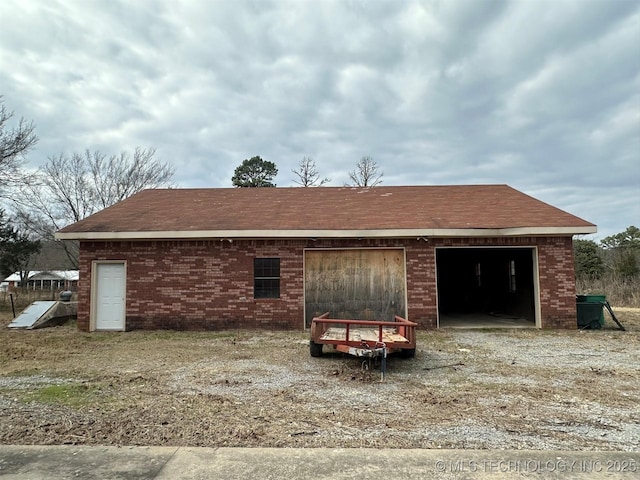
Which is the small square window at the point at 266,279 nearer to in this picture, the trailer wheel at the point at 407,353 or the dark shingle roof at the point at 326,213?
the dark shingle roof at the point at 326,213

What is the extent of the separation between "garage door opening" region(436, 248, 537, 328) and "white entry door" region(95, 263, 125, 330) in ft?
31.3

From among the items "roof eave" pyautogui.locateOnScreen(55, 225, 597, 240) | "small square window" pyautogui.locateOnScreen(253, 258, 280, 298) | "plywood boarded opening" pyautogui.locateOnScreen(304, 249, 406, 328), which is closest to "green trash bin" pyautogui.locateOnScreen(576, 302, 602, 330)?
"roof eave" pyautogui.locateOnScreen(55, 225, 597, 240)

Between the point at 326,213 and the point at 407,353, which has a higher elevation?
the point at 326,213

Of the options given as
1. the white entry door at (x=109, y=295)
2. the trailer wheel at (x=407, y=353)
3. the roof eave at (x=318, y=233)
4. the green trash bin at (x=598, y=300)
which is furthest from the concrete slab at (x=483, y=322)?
the white entry door at (x=109, y=295)

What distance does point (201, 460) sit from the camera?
3.82 m

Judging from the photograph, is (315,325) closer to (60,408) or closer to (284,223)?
(60,408)

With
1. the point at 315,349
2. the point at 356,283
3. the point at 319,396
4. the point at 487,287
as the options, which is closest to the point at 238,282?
the point at 356,283

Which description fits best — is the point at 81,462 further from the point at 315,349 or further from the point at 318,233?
the point at 318,233

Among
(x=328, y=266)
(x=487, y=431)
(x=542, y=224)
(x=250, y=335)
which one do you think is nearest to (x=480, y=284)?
(x=542, y=224)

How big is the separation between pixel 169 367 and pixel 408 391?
421 cm

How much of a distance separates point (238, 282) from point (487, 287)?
10.9 meters

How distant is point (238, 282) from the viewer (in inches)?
491

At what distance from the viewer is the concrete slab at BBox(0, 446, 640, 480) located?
3.55m

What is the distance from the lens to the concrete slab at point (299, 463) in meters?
3.55
